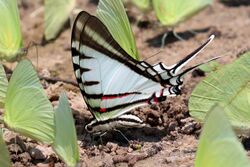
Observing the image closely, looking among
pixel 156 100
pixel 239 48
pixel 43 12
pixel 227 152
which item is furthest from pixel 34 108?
pixel 43 12

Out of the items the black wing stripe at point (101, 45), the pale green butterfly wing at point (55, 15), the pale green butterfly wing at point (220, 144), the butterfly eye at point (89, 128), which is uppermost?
the pale green butterfly wing at point (55, 15)

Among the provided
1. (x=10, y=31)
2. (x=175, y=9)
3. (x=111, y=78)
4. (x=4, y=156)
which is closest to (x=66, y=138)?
(x=4, y=156)

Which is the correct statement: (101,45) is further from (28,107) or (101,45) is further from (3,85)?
(3,85)

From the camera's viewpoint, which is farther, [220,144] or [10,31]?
[10,31]

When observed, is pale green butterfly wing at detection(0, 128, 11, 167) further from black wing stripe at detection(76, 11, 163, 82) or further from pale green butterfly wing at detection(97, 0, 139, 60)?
pale green butterfly wing at detection(97, 0, 139, 60)

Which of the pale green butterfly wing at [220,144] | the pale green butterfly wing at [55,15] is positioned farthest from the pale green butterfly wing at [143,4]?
the pale green butterfly wing at [220,144]

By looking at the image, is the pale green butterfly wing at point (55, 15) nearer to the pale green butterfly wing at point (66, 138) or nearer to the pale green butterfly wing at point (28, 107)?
the pale green butterfly wing at point (28, 107)

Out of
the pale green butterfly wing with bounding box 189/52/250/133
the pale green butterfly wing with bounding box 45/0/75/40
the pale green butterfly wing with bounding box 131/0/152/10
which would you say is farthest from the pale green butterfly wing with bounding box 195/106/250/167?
the pale green butterfly wing with bounding box 45/0/75/40
